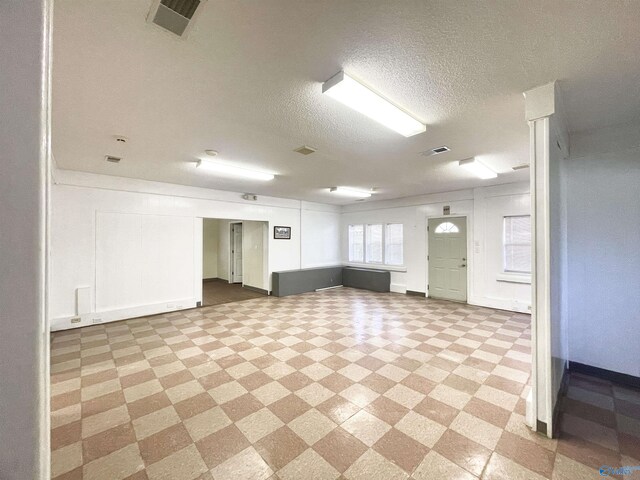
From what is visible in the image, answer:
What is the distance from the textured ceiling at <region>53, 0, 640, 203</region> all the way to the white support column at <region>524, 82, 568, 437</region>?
0.70ft

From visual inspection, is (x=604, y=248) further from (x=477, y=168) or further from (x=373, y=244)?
(x=373, y=244)

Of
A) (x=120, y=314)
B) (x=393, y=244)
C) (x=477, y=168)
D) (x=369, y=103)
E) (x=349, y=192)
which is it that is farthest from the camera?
(x=393, y=244)

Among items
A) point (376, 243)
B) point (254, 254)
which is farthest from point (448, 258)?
point (254, 254)

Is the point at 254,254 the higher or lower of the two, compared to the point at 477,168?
lower

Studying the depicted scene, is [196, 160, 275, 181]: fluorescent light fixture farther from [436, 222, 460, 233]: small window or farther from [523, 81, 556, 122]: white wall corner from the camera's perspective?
[436, 222, 460, 233]: small window

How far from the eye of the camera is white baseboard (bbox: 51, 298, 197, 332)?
435 centimetres

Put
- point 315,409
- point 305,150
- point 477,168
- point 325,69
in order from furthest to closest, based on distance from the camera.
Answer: point 477,168, point 305,150, point 315,409, point 325,69

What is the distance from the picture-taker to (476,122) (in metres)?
2.69

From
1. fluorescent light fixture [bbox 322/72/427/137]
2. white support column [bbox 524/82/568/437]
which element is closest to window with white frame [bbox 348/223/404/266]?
fluorescent light fixture [bbox 322/72/427/137]

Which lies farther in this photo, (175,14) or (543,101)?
(543,101)

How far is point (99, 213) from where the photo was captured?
466cm

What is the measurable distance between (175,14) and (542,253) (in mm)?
2893

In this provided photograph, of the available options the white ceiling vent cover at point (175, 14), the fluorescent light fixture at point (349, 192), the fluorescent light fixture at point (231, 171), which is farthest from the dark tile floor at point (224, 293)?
the white ceiling vent cover at point (175, 14)

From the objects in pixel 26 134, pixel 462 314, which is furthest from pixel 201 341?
pixel 462 314
